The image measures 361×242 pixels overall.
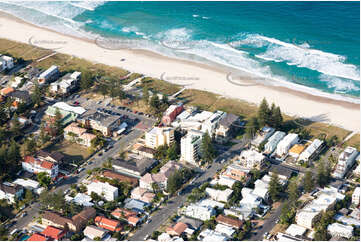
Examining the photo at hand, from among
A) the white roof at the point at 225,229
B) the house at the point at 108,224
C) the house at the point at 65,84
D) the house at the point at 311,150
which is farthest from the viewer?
the house at the point at 65,84

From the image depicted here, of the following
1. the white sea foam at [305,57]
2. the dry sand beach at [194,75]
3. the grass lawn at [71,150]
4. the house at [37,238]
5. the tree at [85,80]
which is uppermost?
the white sea foam at [305,57]

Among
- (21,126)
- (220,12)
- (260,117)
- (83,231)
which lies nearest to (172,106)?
(260,117)

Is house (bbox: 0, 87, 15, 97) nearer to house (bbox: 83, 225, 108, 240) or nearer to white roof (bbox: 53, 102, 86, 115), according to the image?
white roof (bbox: 53, 102, 86, 115)

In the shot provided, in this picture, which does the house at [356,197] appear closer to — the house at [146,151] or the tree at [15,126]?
the house at [146,151]

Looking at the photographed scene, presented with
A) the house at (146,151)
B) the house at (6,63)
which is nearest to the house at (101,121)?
the house at (146,151)

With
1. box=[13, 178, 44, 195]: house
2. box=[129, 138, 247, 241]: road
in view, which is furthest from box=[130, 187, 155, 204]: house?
box=[13, 178, 44, 195]: house

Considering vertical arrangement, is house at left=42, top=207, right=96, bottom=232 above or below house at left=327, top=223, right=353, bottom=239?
below

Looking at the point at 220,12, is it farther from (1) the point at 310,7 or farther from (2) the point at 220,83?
(2) the point at 220,83
